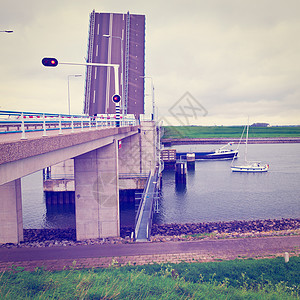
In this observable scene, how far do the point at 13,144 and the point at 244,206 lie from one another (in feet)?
78.5

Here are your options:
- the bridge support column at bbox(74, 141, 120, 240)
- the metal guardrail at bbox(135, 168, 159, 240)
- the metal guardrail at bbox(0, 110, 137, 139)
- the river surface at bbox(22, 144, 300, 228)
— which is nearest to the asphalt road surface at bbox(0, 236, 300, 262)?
the metal guardrail at bbox(135, 168, 159, 240)

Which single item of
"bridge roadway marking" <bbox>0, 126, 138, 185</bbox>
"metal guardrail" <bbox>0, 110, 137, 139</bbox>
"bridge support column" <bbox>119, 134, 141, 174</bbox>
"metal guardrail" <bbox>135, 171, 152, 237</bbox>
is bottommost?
"metal guardrail" <bbox>135, 171, 152, 237</bbox>

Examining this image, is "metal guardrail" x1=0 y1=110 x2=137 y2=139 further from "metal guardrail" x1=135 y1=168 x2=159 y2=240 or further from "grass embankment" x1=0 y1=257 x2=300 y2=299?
"metal guardrail" x1=135 y1=168 x2=159 y2=240

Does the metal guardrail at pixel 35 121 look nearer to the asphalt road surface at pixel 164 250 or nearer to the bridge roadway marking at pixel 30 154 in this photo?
the bridge roadway marking at pixel 30 154

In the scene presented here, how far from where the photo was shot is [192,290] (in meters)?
7.82

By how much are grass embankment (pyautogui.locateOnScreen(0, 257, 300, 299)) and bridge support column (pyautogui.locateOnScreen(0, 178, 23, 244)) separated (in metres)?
5.97

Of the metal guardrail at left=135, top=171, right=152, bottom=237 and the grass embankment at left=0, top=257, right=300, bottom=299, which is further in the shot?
the metal guardrail at left=135, top=171, right=152, bottom=237

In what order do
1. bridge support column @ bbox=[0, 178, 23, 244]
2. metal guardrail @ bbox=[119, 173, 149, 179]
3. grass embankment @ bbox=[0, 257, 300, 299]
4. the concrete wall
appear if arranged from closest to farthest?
grass embankment @ bbox=[0, 257, 300, 299] < bridge support column @ bbox=[0, 178, 23, 244] < metal guardrail @ bbox=[119, 173, 149, 179] < the concrete wall

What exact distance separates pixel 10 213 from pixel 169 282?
11480mm

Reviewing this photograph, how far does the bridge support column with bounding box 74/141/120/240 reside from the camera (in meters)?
16.0

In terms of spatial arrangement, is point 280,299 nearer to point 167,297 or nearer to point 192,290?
point 192,290

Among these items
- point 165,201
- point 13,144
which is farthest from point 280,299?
point 165,201

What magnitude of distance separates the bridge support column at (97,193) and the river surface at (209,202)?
17.5ft

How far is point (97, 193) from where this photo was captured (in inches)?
635
